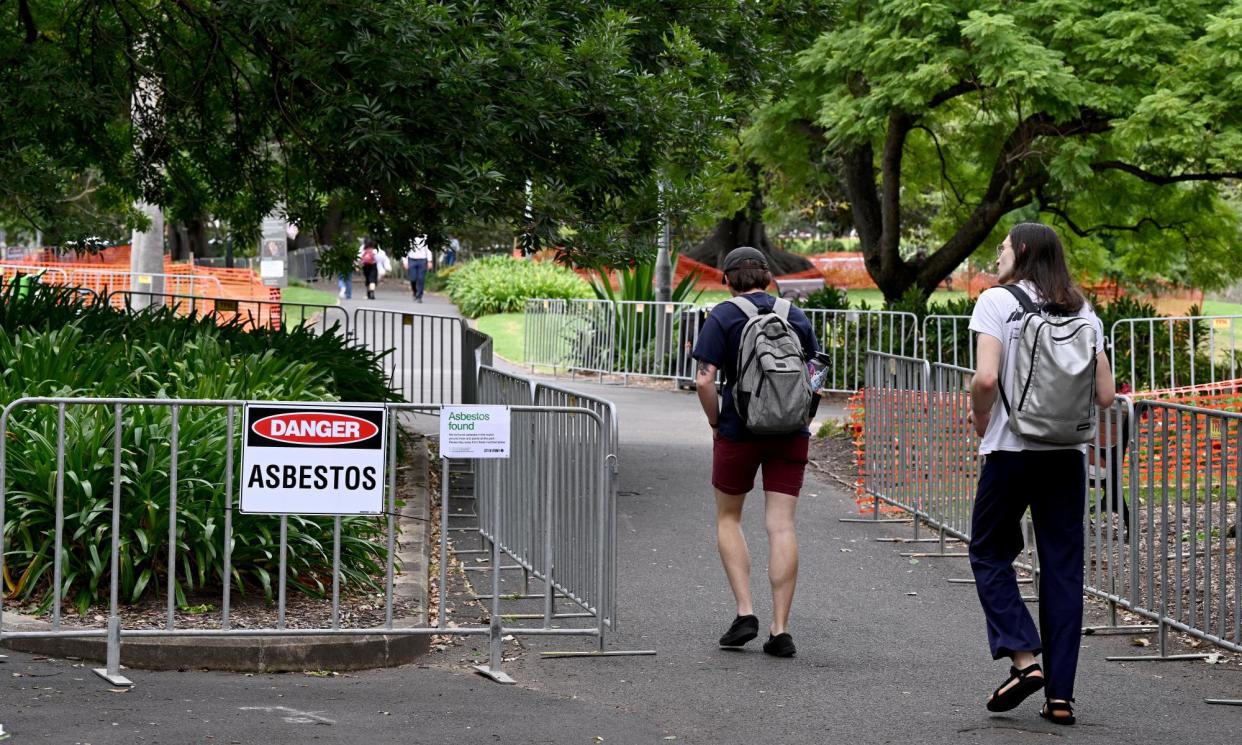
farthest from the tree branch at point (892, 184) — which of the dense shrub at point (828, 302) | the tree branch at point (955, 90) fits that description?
the dense shrub at point (828, 302)

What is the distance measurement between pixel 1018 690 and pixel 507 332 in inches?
1086

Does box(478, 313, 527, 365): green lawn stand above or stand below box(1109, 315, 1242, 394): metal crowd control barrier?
above

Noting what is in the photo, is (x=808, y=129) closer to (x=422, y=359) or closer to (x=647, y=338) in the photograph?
(x=647, y=338)

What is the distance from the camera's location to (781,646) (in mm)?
7328

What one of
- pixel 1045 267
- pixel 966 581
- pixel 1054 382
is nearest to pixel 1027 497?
pixel 1054 382

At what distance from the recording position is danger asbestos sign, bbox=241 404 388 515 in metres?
6.73

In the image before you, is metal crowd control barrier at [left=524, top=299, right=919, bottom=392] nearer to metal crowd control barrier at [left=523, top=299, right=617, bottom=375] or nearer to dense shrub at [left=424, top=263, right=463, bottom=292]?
metal crowd control barrier at [left=523, top=299, right=617, bottom=375]

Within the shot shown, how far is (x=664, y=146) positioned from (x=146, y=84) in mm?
6469

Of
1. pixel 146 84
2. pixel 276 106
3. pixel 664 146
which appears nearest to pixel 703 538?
pixel 664 146

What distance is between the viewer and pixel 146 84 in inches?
610

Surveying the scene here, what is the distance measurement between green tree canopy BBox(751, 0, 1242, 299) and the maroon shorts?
8989 mm

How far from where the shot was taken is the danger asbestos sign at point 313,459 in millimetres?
6734

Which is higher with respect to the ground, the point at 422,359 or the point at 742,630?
the point at 422,359

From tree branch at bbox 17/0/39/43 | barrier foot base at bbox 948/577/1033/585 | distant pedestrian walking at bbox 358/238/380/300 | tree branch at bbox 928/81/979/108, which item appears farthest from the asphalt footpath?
distant pedestrian walking at bbox 358/238/380/300
